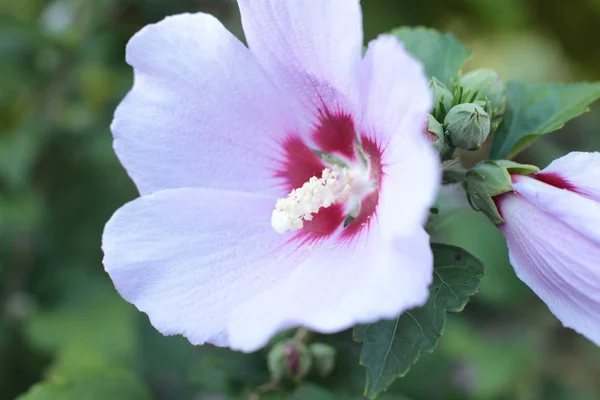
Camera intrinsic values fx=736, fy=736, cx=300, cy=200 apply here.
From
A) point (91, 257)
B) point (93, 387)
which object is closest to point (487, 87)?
point (93, 387)

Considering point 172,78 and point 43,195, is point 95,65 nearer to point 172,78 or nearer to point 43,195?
point 43,195

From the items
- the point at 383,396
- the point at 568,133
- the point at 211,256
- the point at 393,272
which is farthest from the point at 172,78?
the point at 568,133

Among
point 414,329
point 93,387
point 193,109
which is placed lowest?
point 93,387

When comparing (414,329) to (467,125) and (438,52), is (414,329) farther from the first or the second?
(438,52)

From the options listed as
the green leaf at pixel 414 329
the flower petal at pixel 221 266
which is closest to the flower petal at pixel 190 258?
the flower petal at pixel 221 266

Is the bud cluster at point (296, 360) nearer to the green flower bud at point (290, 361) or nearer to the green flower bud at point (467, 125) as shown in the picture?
the green flower bud at point (290, 361)

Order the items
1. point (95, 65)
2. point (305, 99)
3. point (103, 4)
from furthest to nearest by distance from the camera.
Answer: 1. point (95, 65)
2. point (103, 4)
3. point (305, 99)
